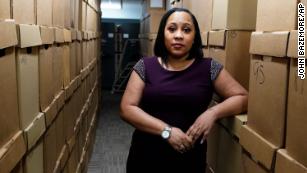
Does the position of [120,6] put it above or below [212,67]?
above

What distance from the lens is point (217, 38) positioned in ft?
5.50

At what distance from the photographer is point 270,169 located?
1040 millimetres

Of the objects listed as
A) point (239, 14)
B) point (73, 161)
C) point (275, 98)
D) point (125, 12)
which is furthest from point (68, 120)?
point (125, 12)

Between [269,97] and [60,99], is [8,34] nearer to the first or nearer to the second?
[269,97]

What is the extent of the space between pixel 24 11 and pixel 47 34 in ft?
1.11

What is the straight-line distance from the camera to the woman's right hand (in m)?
1.41

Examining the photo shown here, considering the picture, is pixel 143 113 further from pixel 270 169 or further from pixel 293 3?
pixel 293 3

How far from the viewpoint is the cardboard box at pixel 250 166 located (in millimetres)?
1147

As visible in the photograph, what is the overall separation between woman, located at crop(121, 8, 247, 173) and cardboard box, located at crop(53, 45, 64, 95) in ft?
1.38

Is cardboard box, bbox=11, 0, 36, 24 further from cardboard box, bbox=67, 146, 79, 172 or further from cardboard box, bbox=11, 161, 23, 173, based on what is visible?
Result: cardboard box, bbox=67, 146, 79, 172

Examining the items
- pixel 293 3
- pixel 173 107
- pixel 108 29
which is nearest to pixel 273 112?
pixel 293 3

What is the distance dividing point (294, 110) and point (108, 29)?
748 centimetres

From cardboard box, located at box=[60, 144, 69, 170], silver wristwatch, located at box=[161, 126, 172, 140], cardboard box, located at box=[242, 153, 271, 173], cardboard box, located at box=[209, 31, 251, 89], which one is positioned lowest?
cardboard box, located at box=[60, 144, 69, 170]

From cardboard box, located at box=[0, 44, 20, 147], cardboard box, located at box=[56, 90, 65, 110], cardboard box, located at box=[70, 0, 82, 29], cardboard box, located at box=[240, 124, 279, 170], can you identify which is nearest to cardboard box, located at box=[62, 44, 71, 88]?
cardboard box, located at box=[56, 90, 65, 110]
